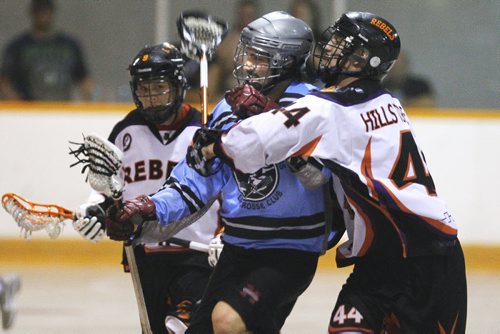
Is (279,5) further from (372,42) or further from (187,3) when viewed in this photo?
(372,42)

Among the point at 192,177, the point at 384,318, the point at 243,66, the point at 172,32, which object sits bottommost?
the point at 172,32

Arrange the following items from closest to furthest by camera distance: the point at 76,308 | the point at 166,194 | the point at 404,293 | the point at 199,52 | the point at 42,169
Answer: the point at 404,293, the point at 166,194, the point at 199,52, the point at 76,308, the point at 42,169

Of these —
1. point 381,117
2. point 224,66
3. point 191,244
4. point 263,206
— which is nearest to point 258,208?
point 263,206

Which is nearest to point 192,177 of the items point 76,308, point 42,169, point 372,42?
point 372,42

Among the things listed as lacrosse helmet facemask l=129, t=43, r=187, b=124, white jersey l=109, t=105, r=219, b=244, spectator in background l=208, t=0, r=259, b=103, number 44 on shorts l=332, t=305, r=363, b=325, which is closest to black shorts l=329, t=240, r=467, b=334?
number 44 on shorts l=332, t=305, r=363, b=325

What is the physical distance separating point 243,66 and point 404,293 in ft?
3.22

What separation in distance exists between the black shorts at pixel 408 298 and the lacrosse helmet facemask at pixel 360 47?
0.62 metres

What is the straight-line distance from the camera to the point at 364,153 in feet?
11.9

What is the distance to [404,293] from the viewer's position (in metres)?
3.71

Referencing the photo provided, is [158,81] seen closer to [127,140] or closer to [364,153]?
[127,140]

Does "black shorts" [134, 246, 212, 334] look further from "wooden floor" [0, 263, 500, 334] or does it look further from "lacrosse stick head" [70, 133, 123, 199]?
"wooden floor" [0, 263, 500, 334]

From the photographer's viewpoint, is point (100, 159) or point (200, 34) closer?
point (100, 159)

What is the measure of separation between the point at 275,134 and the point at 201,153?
356 mm

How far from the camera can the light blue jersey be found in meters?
3.88
